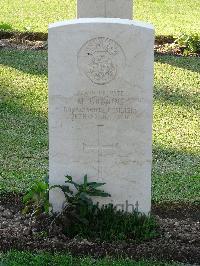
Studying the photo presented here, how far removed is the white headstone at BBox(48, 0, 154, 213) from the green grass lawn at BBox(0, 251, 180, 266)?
705 mm

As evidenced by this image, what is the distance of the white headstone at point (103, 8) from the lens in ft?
37.1

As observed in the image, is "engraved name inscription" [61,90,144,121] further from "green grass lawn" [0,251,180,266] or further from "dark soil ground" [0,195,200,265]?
"green grass lawn" [0,251,180,266]

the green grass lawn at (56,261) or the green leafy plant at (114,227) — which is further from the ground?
the green leafy plant at (114,227)

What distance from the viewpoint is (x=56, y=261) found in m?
6.05

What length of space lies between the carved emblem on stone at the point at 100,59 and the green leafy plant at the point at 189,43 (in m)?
7.76

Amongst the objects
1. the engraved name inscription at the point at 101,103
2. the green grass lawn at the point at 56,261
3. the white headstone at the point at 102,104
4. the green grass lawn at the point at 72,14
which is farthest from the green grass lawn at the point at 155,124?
the green grass lawn at the point at 72,14

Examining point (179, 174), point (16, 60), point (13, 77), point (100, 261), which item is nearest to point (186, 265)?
point (100, 261)

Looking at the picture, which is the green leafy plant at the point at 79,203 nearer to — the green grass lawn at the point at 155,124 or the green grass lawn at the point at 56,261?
the green grass lawn at the point at 56,261

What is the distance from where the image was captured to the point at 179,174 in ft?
28.2

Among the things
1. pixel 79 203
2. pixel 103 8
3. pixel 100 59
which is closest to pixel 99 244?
pixel 79 203

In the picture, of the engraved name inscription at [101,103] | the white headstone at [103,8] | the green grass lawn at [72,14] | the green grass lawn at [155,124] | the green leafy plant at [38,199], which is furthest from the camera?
the green grass lawn at [72,14]

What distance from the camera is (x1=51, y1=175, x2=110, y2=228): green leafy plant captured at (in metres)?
6.53

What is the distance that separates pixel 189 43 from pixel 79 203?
8242mm

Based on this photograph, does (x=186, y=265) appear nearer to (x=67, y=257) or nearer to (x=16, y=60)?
(x=67, y=257)
